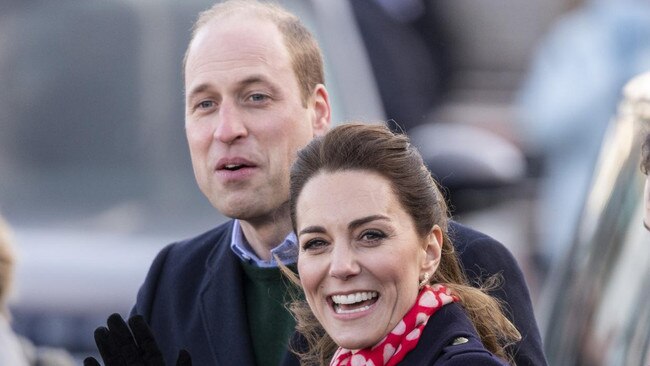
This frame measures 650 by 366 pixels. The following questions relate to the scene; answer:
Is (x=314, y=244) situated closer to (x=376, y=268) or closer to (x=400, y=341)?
(x=376, y=268)

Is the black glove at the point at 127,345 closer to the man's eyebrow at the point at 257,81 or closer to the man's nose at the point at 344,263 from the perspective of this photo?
the man's nose at the point at 344,263

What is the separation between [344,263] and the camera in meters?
3.46

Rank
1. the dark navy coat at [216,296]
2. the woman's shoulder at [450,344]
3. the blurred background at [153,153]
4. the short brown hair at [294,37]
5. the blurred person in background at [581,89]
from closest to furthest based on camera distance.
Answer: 1. the woman's shoulder at [450,344]
2. the dark navy coat at [216,296]
3. the short brown hair at [294,37]
4. the blurred background at [153,153]
5. the blurred person in background at [581,89]

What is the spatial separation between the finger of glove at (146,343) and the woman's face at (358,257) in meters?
0.33

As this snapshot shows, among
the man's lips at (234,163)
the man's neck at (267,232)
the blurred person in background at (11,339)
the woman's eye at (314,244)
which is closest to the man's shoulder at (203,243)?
the man's neck at (267,232)

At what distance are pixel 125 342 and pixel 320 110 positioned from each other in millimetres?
849

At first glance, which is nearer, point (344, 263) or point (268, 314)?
point (344, 263)

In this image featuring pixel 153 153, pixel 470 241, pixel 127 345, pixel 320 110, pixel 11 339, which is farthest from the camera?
pixel 153 153

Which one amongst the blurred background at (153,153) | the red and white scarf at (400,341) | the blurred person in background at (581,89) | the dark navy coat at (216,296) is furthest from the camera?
the blurred person in background at (581,89)

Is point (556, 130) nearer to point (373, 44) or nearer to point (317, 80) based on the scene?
point (373, 44)

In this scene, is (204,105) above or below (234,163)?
above

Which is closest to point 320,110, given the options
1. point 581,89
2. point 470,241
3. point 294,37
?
point 294,37

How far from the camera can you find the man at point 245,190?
4.00m

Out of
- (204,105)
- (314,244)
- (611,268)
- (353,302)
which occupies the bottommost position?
(611,268)
